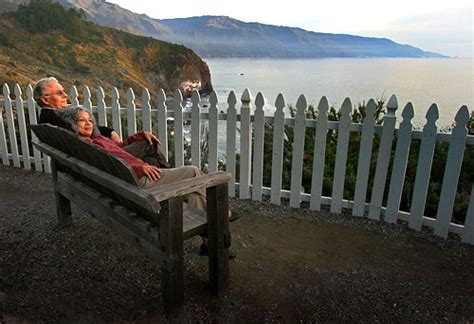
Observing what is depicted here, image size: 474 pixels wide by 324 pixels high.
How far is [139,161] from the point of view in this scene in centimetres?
238

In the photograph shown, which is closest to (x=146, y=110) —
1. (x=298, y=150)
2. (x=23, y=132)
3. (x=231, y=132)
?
(x=231, y=132)

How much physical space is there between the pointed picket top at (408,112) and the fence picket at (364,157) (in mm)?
294

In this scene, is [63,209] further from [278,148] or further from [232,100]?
[278,148]

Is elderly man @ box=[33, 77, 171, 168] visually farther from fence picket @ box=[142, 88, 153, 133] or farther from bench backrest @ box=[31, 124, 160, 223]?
fence picket @ box=[142, 88, 153, 133]

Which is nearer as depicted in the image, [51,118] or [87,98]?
[51,118]

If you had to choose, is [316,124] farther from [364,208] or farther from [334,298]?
[334,298]

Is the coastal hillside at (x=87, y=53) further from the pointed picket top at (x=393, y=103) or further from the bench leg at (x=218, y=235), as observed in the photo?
the bench leg at (x=218, y=235)

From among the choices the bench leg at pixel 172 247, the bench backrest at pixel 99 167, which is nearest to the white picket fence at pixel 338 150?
the bench backrest at pixel 99 167

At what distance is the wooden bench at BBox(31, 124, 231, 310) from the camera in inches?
79.9

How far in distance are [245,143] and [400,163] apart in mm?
1700

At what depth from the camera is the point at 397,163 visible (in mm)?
3693

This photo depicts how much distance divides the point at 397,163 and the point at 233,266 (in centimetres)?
199

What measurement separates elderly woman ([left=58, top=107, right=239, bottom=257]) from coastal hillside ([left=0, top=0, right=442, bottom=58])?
406 feet

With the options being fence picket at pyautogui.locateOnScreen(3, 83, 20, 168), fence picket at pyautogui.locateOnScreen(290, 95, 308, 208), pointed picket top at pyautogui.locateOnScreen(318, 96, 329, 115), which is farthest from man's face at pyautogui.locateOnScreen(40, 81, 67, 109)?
fence picket at pyautogui.locateOnScreen(3, 83, 20, 168)
